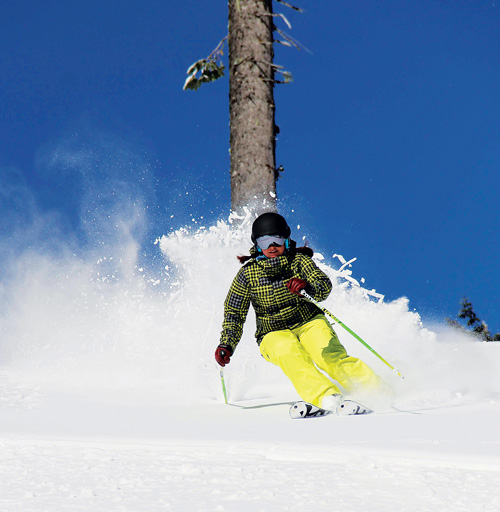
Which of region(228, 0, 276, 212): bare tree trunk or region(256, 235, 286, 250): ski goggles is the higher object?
region(228, 0, 276, 212): bare tree trunk

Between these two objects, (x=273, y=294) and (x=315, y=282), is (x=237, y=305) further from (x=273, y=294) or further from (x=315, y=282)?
(x=315, y=282)

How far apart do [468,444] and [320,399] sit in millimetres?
1012

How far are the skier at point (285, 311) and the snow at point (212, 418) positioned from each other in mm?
347

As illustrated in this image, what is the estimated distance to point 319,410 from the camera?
10.3ft

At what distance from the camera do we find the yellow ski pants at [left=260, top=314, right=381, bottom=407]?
3.25 m

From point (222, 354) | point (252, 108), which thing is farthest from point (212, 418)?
point (252, 108)

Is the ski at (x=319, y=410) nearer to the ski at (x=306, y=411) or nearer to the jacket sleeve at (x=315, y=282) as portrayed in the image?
the ski at (x=306, y=411)

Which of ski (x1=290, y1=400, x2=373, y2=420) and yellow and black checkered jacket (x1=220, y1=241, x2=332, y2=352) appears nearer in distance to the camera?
ski (x1=290, y1=400, x2=373, y2=420)

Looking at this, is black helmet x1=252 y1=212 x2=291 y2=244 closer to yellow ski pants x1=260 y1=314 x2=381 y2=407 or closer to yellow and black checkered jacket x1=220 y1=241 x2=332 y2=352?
yellow and black checkered jacket x1=220 y1=241 x2=332 y2=352

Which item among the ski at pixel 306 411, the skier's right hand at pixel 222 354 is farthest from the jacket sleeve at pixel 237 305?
the ski at pixel 306 411

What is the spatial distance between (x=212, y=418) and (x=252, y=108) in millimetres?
3475

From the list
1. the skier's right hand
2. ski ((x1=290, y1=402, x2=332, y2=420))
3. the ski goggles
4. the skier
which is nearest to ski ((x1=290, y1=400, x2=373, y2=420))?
ski ((x1=290, y1=402, x2=332, y2=420))

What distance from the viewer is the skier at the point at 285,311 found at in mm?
3449

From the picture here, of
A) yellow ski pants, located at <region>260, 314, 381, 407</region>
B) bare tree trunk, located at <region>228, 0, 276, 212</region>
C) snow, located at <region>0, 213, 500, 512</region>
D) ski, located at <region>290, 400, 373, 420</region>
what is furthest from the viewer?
bare tree trunk, located at <region>228, 0, 276, 212</region>
